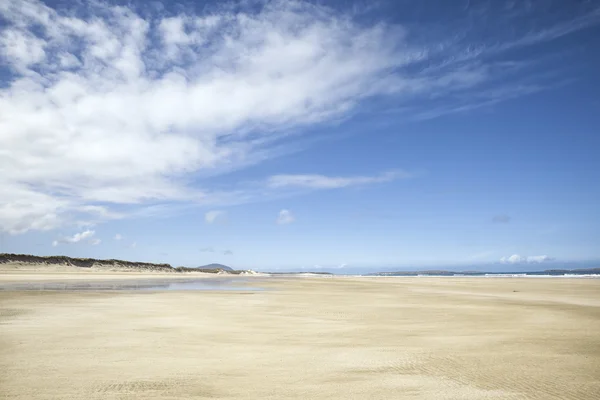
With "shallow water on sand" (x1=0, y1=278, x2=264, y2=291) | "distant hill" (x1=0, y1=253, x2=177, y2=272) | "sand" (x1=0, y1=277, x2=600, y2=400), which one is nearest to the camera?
"sand" (x1=0, y1=277, x2=600, y2=400)

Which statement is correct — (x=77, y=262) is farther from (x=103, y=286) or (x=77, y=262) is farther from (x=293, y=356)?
(x=293, y=356)

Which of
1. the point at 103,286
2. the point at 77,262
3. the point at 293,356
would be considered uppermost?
the point at 77,262

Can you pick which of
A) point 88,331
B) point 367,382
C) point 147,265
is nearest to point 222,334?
point 88,331

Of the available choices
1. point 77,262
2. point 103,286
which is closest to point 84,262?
point 77,262

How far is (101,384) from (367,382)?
4388mm

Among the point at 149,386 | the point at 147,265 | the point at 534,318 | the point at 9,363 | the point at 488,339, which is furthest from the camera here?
the point at 147,265

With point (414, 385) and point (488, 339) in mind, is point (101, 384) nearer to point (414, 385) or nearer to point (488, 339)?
point (414, 385)

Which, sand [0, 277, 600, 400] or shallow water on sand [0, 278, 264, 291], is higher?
shallow water on sand [0, 278, 264, 291]

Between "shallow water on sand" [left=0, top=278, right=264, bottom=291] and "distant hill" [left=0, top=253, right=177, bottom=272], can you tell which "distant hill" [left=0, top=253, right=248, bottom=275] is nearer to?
"distant hill" [left=0, top=253, right=177, bottom=272]

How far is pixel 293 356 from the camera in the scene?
8.24 meters

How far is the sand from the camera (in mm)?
6059

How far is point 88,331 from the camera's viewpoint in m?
10.6

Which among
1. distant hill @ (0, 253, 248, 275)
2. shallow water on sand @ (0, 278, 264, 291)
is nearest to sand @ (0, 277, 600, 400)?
shallow water on sand @ (0, 278, 264, 291)

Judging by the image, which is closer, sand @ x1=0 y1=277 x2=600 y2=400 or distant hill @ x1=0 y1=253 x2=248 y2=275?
sand @ x1=0 y1=277 x2=600 y2=400
